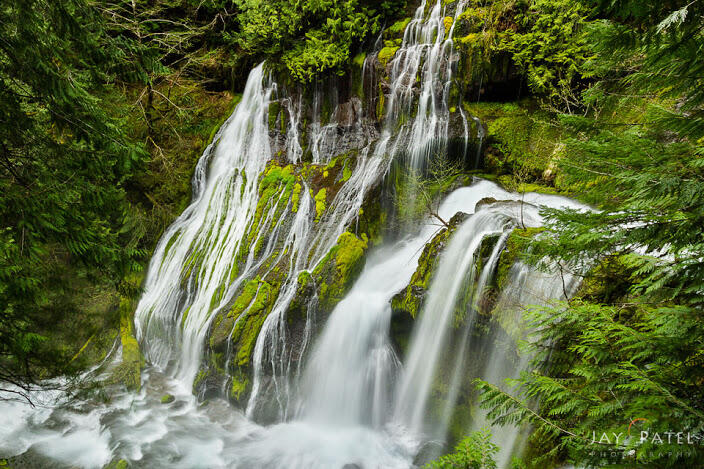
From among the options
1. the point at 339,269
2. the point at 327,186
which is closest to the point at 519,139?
the point at 327,186

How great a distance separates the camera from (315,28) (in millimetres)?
10750

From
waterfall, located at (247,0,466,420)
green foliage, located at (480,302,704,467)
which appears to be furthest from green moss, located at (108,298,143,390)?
green foliage, located at (480,302,704,467)

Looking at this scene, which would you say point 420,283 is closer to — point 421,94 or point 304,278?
point 304,278

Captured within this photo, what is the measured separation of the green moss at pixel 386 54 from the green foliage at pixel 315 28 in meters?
0.99

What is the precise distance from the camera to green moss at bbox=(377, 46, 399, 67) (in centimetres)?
967

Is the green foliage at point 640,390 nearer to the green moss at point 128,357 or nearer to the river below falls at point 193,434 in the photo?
the river below falls at point 193,434

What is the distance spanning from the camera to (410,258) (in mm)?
8109

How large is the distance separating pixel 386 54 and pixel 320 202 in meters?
4.90

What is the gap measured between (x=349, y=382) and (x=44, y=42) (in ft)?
22.0

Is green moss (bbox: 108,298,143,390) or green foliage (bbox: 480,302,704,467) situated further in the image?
green moss (bbox: 108,298,143,390)

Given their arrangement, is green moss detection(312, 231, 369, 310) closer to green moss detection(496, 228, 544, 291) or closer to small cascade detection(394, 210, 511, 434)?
small cascade detection(394, 210, 511, 434)

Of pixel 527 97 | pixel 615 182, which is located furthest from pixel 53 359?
pixel 527 97

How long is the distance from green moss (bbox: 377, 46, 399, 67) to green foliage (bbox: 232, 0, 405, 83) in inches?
38.9

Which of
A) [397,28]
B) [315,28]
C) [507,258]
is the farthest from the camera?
[315,28]
